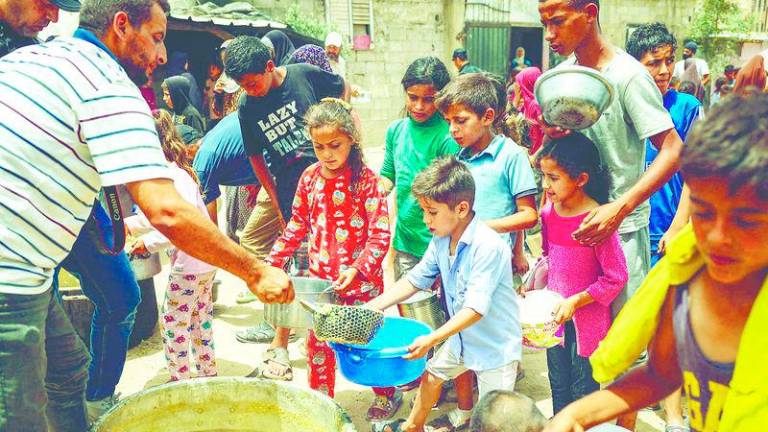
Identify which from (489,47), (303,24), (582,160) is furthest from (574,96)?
(489,47)

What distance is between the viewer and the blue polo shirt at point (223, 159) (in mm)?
4488

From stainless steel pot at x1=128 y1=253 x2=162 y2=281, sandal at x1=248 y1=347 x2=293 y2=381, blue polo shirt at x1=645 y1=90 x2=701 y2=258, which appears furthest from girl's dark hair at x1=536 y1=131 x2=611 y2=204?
stainless steel pot at x1=128 y1=253 x2=162 y2=281

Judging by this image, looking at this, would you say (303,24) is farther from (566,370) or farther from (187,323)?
(566,370)

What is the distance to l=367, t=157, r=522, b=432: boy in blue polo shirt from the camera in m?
2.59

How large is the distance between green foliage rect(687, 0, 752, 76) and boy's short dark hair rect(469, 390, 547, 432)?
18316mm

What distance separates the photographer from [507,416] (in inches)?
81.0


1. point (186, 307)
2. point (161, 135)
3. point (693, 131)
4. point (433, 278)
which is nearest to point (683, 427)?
point (433, 278)

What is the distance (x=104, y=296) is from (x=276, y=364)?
1.16 meters

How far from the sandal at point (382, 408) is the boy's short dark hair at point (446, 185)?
1.32 meters

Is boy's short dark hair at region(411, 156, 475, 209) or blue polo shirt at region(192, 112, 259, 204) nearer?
boy's short dark hair at region(411, 156, 475, 209)

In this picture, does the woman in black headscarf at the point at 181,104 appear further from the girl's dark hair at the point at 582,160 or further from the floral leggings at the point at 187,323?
the girl's dark hair at the point at 582,160

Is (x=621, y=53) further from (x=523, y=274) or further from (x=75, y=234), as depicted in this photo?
(x=75, y=234)

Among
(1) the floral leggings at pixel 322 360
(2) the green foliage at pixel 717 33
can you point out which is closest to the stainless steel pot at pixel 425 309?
(1) the floral leggings at pixel 322 360

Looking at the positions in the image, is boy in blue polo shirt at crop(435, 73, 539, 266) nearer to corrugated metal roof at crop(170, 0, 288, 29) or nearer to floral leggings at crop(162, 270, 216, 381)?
floral leggings at crop(162, 270, 216, 381)
